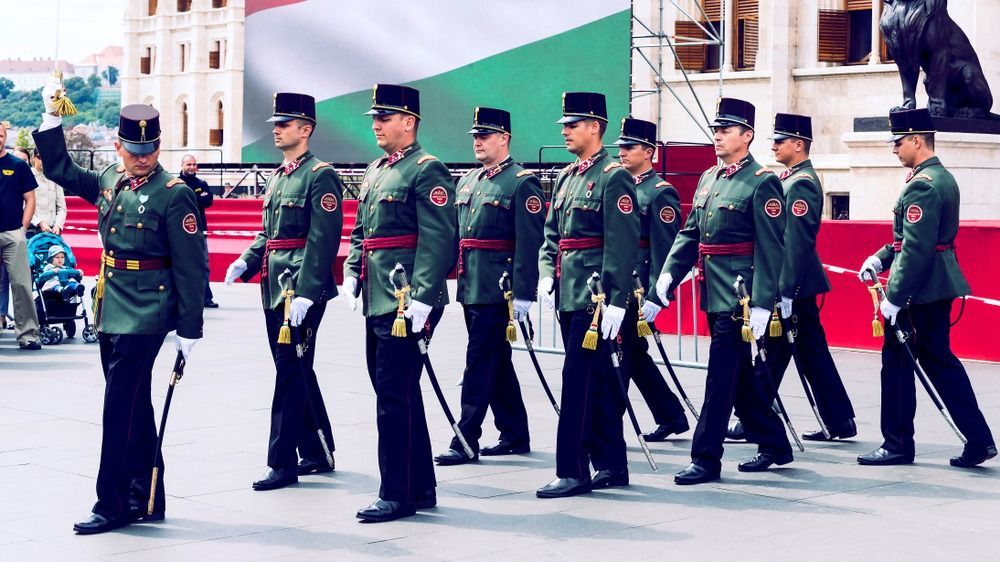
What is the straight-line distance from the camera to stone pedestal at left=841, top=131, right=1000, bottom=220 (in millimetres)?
17562

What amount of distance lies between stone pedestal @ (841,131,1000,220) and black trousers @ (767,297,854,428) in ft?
27.5

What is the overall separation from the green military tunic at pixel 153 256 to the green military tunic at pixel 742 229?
2.66m

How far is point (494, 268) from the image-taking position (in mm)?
8742

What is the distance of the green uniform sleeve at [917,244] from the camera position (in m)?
8.31

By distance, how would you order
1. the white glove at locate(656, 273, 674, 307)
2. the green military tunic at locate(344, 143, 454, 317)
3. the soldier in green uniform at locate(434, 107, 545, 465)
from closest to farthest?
the green military tunic at locate(344, 143, 454, 317), the white glove at locate(656, 273, 674, 307), the soldier in green uniform at locate(434, 107, 545, 465)

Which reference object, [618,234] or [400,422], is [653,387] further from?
[400,422]

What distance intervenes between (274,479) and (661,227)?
308cm

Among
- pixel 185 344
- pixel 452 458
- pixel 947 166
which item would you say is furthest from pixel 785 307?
pixel 947 166

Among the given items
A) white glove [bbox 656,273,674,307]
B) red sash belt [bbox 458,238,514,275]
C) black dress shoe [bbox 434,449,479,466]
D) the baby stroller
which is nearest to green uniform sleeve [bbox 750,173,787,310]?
white glove [bbox 656,273,674,307]

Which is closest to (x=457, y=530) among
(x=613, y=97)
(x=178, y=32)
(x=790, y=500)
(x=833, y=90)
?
(x=790, y=500)

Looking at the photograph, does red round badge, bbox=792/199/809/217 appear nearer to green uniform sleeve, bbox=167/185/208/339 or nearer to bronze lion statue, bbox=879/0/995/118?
green uniform sleeve, bbox=167/185/208/339

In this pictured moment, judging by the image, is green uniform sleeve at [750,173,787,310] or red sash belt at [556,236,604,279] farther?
green uniform sleeve at [750,173,787,310]

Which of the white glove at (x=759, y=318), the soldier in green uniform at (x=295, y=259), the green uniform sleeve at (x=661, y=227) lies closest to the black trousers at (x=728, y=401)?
the white glove at (x=759, y=318)

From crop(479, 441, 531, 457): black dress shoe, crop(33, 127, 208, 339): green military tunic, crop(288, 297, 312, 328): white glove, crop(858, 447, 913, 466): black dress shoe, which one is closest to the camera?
crop(33, 127, 208, 339): green military tunic
